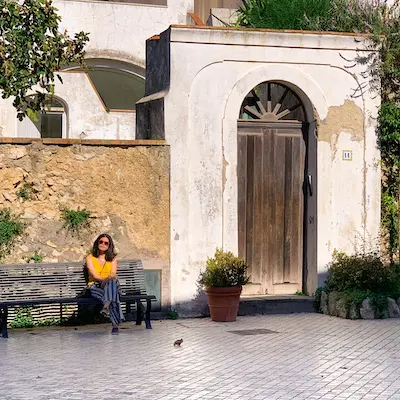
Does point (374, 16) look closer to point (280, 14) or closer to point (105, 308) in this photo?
point (280, 14)

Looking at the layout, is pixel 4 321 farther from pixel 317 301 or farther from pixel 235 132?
pixel 317 301

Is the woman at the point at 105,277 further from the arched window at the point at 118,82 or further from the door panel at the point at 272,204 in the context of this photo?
the arched window at the point at 118,82

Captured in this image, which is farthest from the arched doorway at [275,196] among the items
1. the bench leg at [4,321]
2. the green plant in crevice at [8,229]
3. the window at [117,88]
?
the window at [117,88]

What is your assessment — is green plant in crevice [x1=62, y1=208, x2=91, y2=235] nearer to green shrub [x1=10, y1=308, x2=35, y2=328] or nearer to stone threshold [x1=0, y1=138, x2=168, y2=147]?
stone threshold [x1=0, y1=138, x2=168, y2=147]

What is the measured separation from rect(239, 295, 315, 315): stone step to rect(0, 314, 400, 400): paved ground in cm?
52

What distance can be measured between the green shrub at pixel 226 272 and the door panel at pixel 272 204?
116 centimetres

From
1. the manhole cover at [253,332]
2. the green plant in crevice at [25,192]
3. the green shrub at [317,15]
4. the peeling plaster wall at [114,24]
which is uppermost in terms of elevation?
the peeling plaster wall at [114,24]

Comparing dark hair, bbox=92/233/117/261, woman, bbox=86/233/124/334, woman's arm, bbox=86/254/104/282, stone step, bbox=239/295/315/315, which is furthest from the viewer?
stone step, bbox=239/295/315/315

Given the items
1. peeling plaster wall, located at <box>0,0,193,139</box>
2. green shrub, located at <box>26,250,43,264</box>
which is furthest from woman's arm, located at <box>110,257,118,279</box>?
peeling plaster wall, located at <box>0,0,193,139</box>

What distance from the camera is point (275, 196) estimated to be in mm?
15672

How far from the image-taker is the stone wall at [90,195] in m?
14.1

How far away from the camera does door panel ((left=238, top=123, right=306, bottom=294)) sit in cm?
1552

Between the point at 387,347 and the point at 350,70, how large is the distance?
523 centimetres

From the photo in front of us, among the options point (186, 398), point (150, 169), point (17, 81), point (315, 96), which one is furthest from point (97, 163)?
point (186, 398)
